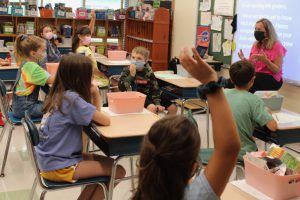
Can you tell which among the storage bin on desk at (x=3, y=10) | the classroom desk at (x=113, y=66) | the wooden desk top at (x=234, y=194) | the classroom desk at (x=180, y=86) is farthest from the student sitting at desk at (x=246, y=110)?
the storage bin on desk at (x=3, y=10)

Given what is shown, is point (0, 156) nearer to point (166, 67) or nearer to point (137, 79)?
point (137, 79)

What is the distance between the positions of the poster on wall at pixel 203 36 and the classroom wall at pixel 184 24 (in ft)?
0.50

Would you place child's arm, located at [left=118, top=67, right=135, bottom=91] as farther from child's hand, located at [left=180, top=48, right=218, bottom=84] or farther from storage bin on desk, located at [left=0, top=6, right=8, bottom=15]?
storage bin on desk, located at [left=0, top=6, right=8, bottom=15]

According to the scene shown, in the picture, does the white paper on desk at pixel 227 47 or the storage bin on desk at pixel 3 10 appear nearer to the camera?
the white paper on desk at pixel 227 47

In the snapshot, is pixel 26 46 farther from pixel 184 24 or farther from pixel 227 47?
pixel 184 24

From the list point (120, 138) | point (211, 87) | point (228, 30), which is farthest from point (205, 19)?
point (211, 87)

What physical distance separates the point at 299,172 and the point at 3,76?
376 cm

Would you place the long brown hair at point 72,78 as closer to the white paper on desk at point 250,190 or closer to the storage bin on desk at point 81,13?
the white paper on desk at point 250,190

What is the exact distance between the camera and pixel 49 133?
2.38 metres

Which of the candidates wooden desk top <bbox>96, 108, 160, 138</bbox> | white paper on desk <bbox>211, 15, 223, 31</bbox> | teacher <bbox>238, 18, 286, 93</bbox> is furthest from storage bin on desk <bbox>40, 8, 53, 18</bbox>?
wooden desk top <bbox>96, 108, 160, 138</bbox>

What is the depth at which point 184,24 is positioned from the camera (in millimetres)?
7102

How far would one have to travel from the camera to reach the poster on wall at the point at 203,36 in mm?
6426

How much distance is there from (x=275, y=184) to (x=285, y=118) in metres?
1.43

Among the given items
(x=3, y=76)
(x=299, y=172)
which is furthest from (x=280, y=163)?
(x=3, y=76)
